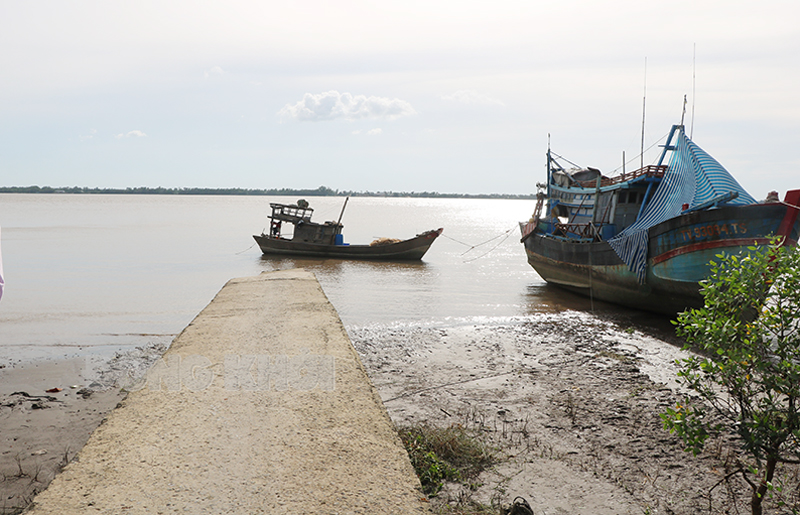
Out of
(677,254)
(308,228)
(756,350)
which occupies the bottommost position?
(308,228)

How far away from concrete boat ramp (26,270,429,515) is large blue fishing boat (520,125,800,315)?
965 cm

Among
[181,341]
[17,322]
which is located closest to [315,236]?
[17,322]

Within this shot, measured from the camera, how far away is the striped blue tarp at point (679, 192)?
13.8 metres

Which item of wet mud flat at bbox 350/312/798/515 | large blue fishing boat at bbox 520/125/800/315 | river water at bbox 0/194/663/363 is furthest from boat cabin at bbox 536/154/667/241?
wet mud flat at bbox 350/312/798/515

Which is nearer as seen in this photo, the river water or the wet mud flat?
the wet mud flat

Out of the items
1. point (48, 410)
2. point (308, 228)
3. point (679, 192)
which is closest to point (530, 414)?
point (48, 410)

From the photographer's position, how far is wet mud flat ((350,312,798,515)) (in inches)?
193

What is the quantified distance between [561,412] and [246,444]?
438cm

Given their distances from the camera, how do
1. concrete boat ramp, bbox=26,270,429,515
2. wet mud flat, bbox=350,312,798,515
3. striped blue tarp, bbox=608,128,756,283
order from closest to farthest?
1. concrete boat ramp, bbox=26,270,429,515
2. wet mud flat, bbox=350,312,798,515
3. striped blue tarp, bbox=608,128,756,283

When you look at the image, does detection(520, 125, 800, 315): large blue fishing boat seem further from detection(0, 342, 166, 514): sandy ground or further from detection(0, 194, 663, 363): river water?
detection(0, 342, 166, 514): sandy ground

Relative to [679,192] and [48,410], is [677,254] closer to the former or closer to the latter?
[679,192]

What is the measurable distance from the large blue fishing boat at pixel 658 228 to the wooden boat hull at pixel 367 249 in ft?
34.1

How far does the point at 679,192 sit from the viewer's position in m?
15.0

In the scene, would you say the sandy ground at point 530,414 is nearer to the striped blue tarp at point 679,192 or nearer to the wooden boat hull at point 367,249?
the striped blue tarp at point 679,192
